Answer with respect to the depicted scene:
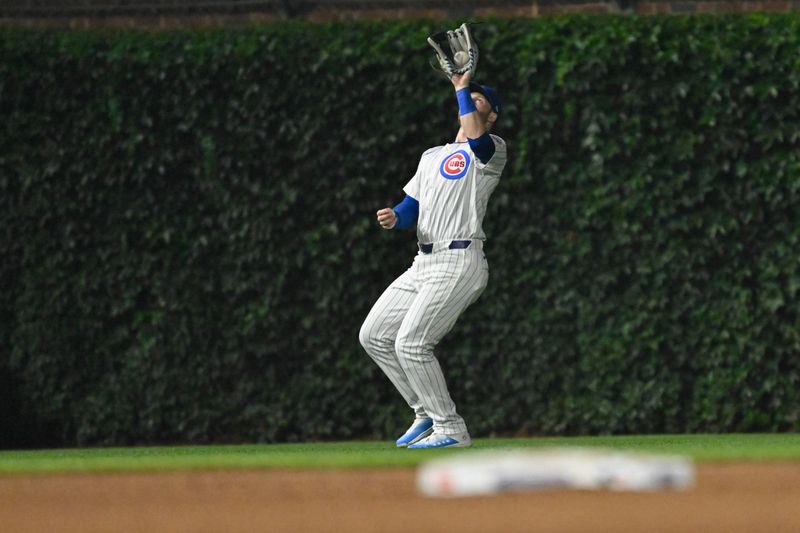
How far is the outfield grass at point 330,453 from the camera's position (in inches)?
212

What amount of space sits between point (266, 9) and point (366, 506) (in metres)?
7.34

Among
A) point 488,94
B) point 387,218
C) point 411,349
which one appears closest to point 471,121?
point 488,94

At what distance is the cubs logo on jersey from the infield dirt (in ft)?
8.00

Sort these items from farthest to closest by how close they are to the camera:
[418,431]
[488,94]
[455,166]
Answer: [418,431] → [488,94] → [455,166]

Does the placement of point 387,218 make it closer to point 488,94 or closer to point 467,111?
point 467,111

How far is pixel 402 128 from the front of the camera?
29.6 feet

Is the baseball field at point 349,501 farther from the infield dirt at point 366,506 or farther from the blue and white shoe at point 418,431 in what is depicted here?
the blue and white shoe at point 418,431

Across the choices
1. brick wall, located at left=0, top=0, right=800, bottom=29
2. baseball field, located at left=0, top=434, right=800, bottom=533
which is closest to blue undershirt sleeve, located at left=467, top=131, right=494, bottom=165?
baseball field, located at left=0, top=434, right=800, bottom=533

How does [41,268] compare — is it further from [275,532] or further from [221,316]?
[275,532]

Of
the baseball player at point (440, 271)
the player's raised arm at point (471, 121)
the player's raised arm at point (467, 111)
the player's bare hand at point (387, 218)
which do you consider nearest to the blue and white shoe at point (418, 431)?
the baseball player at point (440, 271)

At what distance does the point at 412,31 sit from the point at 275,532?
5590 mm

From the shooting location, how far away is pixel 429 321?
6934 millimetres

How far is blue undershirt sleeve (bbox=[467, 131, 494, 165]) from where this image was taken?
681 centimetres

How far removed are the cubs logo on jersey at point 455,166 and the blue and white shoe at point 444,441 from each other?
4.55 ft
